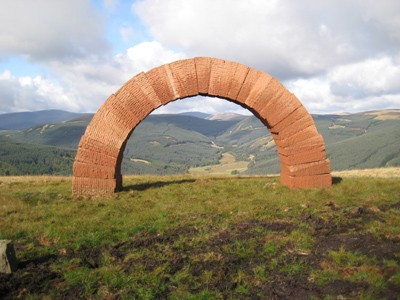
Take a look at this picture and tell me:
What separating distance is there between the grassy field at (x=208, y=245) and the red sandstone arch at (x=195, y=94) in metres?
1.14

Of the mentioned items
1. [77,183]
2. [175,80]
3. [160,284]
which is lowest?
[160,284]

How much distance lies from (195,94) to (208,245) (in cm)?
758

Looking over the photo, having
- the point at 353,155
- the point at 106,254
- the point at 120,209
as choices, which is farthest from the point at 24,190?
the point at 353,155

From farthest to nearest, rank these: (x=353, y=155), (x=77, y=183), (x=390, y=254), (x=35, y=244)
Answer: (x=353, y=155) → (x=77, y=183) → (x=35, y=244) → (x=390, y=254)

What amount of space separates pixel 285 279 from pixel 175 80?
951 centimetres

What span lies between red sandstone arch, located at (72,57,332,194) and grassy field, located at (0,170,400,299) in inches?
44.9

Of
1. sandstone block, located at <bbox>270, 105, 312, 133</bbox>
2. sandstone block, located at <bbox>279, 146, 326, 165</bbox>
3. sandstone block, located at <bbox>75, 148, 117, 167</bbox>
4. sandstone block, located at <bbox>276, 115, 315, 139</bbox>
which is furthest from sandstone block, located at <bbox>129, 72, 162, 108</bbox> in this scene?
sandstone block, located at <bbox>279, 146, 326, 165</bbox>

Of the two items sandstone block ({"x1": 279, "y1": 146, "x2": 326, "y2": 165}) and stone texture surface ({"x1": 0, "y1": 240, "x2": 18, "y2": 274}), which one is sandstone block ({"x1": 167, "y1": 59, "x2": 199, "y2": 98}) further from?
stone texture surface ({"x1": 0, "y1": 240, "x2": 18, "y2": 274})

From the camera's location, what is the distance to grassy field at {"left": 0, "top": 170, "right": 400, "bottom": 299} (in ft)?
17.9

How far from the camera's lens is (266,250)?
278 inches

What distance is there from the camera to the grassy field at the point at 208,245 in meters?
5.46

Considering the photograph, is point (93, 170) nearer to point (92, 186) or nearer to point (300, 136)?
point (92, 186)

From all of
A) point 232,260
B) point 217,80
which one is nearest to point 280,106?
point 217,80

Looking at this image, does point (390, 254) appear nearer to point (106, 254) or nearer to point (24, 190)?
point (106, 254)
